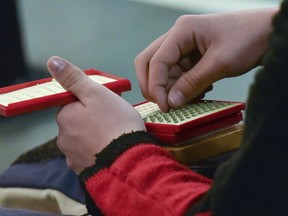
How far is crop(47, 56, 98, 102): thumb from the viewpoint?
603 mm

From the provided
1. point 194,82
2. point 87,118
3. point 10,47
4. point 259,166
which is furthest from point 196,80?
point 10,47

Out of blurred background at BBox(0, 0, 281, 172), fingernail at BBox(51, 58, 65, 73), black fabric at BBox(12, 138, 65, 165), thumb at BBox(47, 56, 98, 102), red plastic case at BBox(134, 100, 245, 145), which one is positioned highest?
fingernail at BBox(51, 58, 65, 73)

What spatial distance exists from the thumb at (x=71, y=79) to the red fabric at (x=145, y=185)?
0.35 feet

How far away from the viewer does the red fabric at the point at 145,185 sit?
469 mm

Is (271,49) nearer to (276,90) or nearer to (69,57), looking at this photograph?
(276,90)

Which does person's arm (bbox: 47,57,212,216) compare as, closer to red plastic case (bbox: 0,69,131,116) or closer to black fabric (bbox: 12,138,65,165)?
red plastic case (bbox: 0,69,131,116)

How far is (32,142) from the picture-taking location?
1508 mm

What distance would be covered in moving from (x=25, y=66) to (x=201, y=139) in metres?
1.24

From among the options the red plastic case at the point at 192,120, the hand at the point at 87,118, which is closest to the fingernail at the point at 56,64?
the hand at the point at 87,118

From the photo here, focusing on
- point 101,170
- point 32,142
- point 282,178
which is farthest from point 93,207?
point 32,142

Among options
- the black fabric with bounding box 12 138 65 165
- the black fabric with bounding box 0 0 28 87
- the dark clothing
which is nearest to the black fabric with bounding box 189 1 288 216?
the dark clothing

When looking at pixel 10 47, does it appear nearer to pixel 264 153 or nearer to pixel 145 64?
pixel 145 64

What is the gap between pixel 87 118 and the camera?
1.93 ft

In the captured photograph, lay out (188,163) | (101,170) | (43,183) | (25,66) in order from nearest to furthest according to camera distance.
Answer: (101,170)
(188,163)
(43,183)
(25,66)
